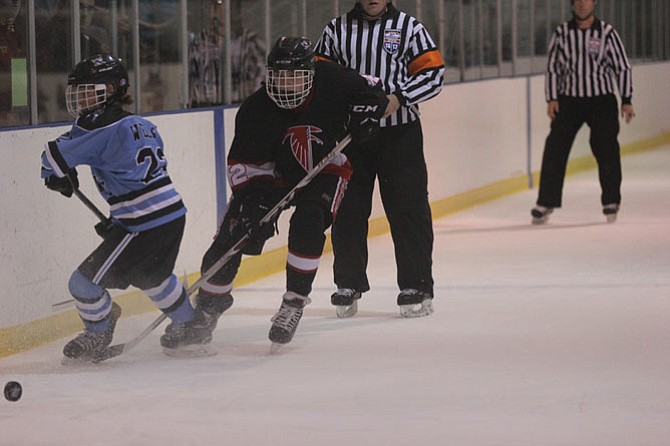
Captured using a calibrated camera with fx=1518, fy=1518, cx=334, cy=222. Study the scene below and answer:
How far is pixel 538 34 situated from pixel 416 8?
3016mm

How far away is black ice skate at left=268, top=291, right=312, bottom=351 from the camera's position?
15.3ft

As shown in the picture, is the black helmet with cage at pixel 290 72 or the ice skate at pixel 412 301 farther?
the ice skate at pixel 412 301

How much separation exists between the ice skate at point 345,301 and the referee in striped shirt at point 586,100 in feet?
10.5

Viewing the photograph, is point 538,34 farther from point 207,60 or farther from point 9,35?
point 9,35

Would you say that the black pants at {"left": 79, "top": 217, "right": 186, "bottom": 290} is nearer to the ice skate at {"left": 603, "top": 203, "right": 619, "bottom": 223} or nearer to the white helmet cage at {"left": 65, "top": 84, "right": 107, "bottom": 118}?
the white helmet cage at {"left": 65, "top": 84, "right": 107, "bottom": 118}

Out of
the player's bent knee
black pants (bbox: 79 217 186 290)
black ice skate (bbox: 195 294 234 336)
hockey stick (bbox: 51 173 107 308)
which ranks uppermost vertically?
hockey stick (bbox: 51 173 107 308)

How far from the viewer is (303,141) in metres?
4.77

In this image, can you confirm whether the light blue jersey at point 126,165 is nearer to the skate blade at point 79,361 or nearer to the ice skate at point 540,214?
the skate blade at point 79,361

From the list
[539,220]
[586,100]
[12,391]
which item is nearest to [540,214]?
[539,220]

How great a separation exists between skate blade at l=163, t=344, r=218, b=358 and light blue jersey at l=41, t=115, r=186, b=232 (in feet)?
1.39

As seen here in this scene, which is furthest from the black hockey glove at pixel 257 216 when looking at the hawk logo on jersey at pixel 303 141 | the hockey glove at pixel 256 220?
the hawk logo on jersey at pixel 303 141

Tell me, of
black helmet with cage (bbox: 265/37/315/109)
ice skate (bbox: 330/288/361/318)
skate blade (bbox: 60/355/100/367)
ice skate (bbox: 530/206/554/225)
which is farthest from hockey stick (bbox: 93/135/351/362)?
ice skate (bbox: 530/206/554/225)

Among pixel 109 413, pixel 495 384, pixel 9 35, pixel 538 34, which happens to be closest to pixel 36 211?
pixel 9 35

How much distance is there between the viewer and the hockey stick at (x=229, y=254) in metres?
4.55
